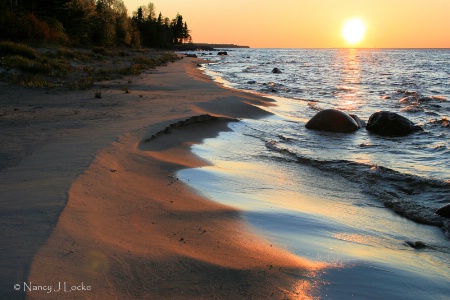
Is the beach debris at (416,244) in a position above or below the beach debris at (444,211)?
below

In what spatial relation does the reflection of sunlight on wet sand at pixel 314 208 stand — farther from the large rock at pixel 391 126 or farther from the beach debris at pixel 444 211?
the large rock at pixel 391 126

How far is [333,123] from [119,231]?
847cm

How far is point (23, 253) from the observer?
2.63 m

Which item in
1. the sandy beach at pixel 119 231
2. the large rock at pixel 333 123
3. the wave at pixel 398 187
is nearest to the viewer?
the sandy beach at pixel 119 231

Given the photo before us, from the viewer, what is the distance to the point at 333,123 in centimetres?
1062

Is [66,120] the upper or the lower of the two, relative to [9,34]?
lower

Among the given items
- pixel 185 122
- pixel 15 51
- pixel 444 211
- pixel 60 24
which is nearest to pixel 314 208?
pixel 444 211

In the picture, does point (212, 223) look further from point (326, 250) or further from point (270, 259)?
point (326, 250)

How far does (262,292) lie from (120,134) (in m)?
4.97

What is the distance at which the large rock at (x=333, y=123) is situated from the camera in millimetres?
10562

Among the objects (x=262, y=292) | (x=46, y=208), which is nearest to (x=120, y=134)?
(x=46, y=208)

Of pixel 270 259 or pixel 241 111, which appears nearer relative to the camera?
pixel 270 259

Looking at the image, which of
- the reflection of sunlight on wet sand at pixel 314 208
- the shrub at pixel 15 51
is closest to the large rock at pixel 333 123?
the reflection of sunlight on wet sand at pixel 314 208

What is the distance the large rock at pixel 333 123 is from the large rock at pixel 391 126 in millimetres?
582
